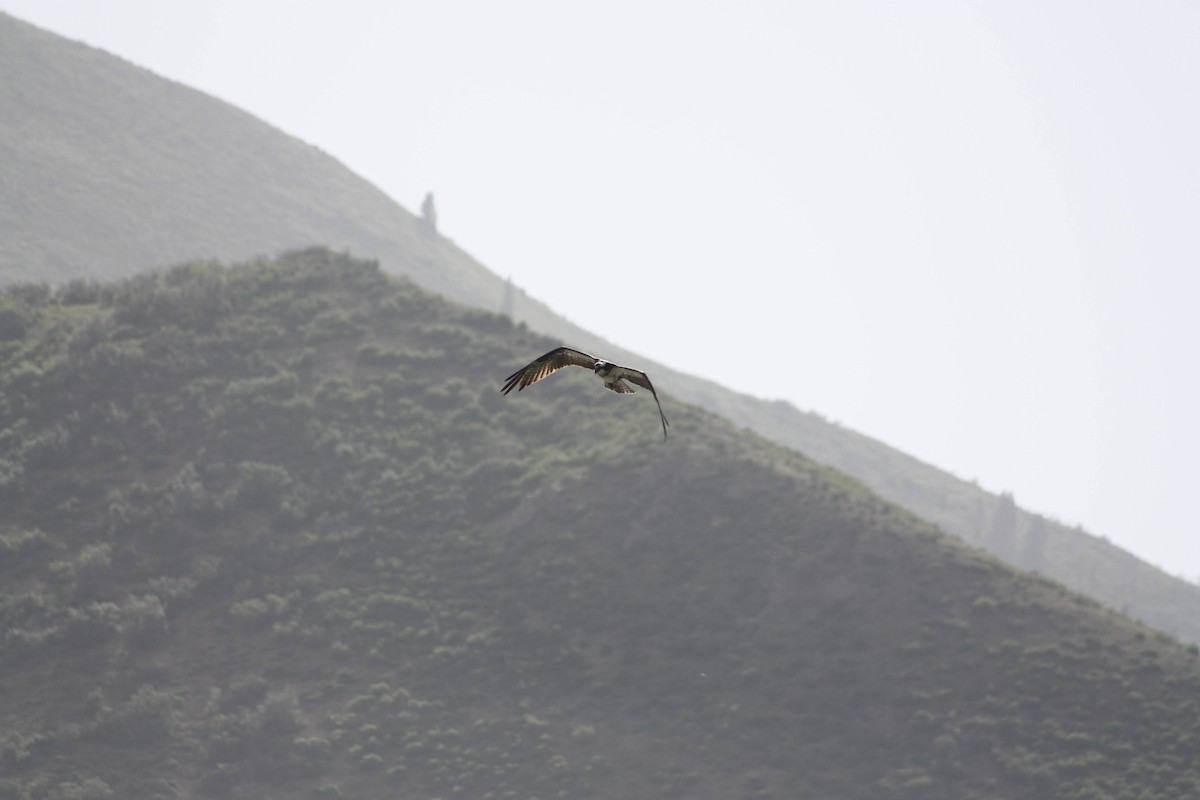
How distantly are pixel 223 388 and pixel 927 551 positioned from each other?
32682 millimetres

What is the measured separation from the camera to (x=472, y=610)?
1945 inches

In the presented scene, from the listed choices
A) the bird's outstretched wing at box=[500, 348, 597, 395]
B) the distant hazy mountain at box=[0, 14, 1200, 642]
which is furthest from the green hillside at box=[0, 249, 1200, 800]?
the distant hazy mountain at box=[0, 14, 1200, 642]

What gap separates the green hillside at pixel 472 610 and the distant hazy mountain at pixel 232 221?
55.4 m

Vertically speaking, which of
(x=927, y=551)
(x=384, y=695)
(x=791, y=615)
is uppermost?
(x=927, y=551)

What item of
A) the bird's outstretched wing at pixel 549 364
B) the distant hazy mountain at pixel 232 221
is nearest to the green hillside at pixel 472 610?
the bird's outstretched wing at pixel 549 364

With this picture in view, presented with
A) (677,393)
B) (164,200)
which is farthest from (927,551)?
(164,200)

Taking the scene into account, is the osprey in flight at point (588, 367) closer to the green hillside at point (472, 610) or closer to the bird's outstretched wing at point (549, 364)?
the bird's outstretched wing at point (549, 364)

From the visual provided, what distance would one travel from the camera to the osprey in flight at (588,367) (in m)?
14.4

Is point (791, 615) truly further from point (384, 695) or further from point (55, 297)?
point (55, 297)

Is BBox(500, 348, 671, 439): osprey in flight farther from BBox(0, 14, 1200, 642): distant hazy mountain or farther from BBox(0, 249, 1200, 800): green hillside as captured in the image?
BBox(0, 14, 1200, 642): distant hazy mountain

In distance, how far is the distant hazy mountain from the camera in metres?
113

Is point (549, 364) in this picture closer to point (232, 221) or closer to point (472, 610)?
point (472, 610)

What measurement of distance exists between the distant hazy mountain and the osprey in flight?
96727 millimetres

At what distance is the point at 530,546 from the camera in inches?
2082
